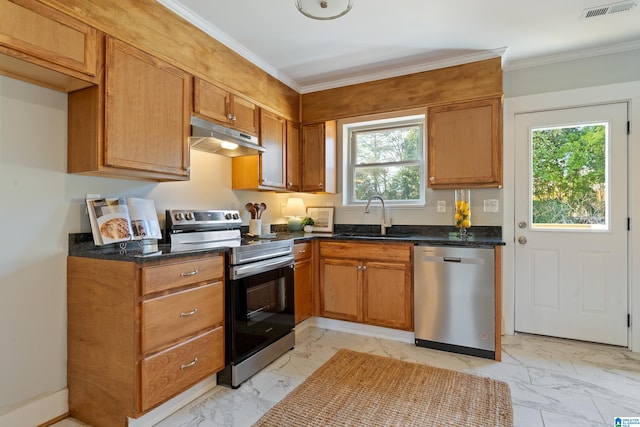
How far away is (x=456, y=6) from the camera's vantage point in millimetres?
2258

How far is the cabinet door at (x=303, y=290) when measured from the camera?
3018 mm

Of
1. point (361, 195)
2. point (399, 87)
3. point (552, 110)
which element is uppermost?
point (399, 87)

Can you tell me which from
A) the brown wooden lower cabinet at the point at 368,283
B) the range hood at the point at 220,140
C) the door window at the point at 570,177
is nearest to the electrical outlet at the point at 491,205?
the door window at the point at 570,177

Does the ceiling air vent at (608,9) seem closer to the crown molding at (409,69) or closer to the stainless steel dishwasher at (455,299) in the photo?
the crown molding at (409,69)

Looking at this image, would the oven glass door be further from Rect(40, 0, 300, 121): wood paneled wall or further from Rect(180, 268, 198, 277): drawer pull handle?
Rect(40, 0, 300, 121): wood paneled wall

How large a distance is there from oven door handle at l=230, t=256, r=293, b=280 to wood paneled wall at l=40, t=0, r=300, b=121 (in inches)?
56.5

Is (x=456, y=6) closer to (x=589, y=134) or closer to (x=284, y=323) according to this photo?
(x=589, y=134)

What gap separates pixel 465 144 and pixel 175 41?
2502 millimetres

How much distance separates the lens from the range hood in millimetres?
2383

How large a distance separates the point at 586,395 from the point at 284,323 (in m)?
2.07

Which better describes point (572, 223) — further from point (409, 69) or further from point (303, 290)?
point (303, 290)

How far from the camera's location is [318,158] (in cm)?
365

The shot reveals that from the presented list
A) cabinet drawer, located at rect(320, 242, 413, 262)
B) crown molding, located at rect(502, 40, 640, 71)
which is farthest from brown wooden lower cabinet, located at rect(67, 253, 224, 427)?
crown molding, located at rect(502, 40, 640, 71)

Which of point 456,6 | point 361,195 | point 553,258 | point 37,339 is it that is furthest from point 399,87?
point 37,339
